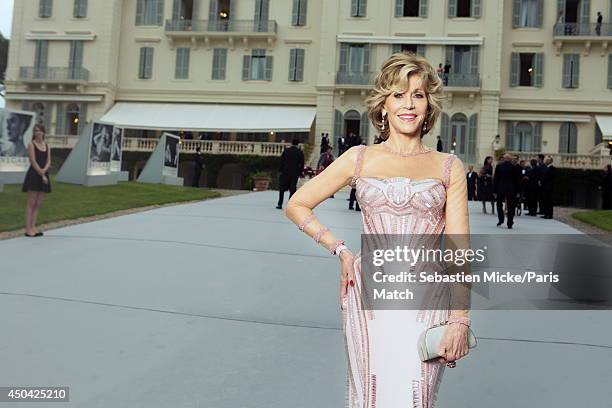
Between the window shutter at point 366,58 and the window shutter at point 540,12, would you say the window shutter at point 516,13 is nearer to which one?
the window shutter at point 540,12

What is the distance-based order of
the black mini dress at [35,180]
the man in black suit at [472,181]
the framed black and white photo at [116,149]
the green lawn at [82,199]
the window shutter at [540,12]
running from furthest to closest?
the window shutter at [540,12]
the man in black suit at [472,181]
the framed black and white photo at [116,149]
the green lawn at [82,199]
the black mini dress at [35,180]

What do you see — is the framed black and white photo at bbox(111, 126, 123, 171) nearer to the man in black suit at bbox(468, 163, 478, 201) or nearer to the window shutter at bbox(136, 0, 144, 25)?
the man in black suit at bbox(468, 163, 478, 201)

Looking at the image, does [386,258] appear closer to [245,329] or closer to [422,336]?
[422,336]

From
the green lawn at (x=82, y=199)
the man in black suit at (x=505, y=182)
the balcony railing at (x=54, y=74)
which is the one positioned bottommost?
the green lawn at (x=82, y=199)

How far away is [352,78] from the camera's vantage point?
1192 inches

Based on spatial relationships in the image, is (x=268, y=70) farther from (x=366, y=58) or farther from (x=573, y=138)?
(x=573, y=138)

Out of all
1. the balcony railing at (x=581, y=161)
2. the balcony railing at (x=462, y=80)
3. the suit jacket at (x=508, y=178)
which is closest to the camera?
the suit jacket at (x=508, y=178)

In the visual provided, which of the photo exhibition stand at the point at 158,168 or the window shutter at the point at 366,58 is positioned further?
the window shutter at the point at 366,58

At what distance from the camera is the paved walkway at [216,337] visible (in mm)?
3156

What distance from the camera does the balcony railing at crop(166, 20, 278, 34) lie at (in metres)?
32.1

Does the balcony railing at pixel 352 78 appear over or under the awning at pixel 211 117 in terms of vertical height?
over

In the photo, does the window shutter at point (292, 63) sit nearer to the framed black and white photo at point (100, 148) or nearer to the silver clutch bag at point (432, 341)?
the framed black and white photo at point (100, 148)


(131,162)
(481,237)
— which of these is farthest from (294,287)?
(131,162)

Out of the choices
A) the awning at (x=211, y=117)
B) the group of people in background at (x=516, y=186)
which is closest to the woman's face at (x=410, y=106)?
the group of people in background at (x=516, y=186)
